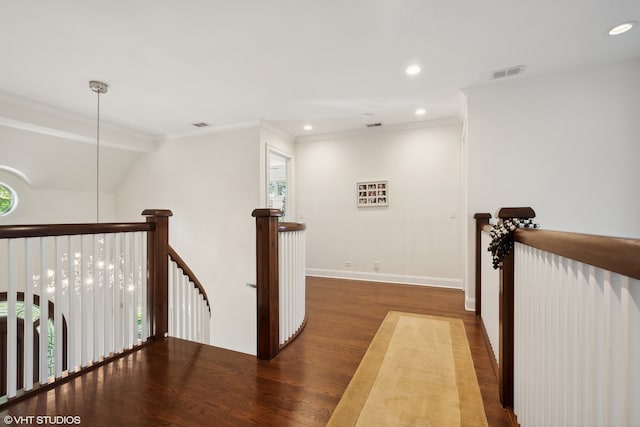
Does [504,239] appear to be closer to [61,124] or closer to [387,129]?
[387,129]

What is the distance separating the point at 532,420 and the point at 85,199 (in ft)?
23.1

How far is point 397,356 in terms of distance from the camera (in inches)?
83.0

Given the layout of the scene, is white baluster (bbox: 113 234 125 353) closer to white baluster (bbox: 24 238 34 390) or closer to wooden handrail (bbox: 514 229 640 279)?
white baluster (bbox: 24 238 34 390)

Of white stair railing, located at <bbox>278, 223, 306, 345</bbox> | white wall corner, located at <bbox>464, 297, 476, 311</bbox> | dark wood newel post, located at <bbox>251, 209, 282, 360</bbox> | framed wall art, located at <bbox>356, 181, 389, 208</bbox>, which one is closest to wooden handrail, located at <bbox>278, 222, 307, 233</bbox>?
white stair railing, located at <bbox>278, 223, 306, 345</bbox>

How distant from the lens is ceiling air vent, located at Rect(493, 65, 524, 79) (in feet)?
9.08

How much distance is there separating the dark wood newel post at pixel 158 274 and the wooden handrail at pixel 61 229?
101 millimetres

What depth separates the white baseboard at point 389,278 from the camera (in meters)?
4.22

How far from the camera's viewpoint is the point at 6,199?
14.4 feet

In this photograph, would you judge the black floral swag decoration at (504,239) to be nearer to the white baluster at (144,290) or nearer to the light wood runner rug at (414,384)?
the light wood runner rug at (414,384)

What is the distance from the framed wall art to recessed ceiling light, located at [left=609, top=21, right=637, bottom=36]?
9.63 ft

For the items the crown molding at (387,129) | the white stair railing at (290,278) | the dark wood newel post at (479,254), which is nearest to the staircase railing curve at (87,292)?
the white stair railing at (290,278)

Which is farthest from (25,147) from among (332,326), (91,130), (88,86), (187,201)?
(332,326)

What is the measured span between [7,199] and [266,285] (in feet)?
17.6

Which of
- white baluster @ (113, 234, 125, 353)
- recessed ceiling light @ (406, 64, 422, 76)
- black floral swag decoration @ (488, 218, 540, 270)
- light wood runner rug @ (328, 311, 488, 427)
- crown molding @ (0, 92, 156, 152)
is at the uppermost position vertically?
recessed ceiling light @ (406, 64, 422, 76)
